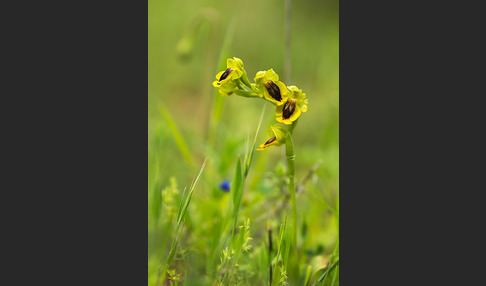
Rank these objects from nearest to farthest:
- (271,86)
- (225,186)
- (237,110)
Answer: (271,86) → (225,186) → (237,110)

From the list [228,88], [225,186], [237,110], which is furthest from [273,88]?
[237,110]

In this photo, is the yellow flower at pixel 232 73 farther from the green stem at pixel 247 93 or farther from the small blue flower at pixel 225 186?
the small blue flower at pixel 225 186

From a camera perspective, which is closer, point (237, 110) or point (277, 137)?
point (277, 137)

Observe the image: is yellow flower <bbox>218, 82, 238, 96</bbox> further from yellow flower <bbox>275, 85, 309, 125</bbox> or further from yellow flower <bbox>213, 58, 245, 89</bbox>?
yellow flower <bbox>275, 85, 309, 125</bbox>

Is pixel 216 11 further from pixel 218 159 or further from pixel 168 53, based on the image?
pixel 218 159

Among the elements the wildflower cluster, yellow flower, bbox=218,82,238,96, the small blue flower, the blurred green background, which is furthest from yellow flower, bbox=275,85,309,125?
the small blue flower

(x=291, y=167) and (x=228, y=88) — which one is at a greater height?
(x=228, y=88)

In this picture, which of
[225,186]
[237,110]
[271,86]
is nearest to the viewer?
[271,86]

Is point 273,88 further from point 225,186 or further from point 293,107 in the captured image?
point 225,186
